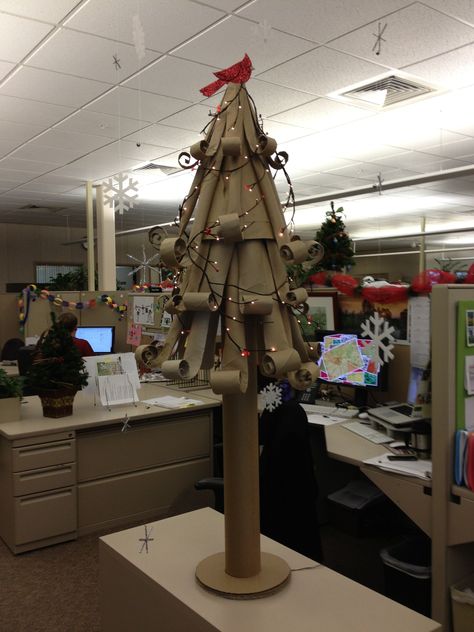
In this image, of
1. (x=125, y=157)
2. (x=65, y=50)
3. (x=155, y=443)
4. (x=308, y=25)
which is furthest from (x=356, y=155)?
(x=155, y=443)

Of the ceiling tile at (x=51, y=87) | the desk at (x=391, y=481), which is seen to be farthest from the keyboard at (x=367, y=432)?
the ceiling tile at (x=51, y=87)

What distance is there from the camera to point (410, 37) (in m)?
3.24

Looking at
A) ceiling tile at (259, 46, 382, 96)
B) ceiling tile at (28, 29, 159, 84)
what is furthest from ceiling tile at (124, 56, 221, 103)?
ceiling tile at (259, 46, 382, 96)

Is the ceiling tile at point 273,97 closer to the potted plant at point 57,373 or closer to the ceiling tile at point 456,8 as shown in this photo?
the ceiling tile at point 456,8

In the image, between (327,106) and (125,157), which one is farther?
(125,157)

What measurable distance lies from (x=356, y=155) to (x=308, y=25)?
299cm

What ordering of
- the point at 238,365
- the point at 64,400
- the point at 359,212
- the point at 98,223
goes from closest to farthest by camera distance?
the point at 238,365 < the point at 64,400 < the point at 98,223 < the point at 359,212

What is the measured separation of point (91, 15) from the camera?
294 centimetres

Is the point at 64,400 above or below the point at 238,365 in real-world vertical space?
below

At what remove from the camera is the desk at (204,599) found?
1104 millimetres

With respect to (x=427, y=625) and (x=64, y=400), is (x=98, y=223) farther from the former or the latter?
(x=427, y=625)

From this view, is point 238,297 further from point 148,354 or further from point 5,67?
point 5,67

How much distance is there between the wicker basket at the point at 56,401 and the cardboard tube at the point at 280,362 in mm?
2321

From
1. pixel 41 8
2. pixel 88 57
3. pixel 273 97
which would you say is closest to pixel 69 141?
pixel 88 57
